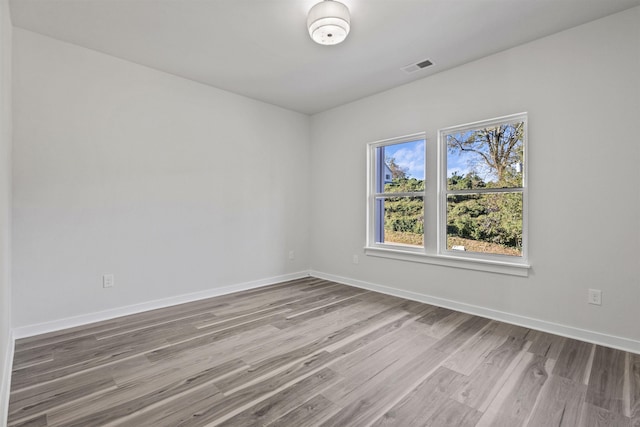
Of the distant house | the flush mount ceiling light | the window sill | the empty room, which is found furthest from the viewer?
the distant house

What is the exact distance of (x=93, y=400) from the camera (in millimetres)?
1821

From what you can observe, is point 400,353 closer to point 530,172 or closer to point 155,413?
point 155,413

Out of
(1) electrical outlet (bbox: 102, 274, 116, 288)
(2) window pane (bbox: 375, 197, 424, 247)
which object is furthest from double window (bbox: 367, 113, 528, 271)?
(1) electrical outlet (bbox: 102, 274, 116, 288)

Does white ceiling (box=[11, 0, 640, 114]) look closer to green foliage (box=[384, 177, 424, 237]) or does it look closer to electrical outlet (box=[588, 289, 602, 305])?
green foliage (box=[384, 177, 424, 237])

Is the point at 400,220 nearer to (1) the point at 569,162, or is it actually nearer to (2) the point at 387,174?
(2) the point at 387,174

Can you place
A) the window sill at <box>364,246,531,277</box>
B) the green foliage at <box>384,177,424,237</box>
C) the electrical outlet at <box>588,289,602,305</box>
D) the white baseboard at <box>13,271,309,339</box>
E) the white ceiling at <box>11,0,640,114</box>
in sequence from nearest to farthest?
the white ceiling at <box>11,0,640,114</box> → the electrical outlet at <box>588,289,602,305</box> → the white baseboard at <box>13,271,309,339</box> → the window sill at <box>364,246,531,277</box> → the green foliage at <box>384,177,424,237</box>

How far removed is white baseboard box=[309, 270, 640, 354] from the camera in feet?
8.07

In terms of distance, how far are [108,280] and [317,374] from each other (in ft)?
7.78

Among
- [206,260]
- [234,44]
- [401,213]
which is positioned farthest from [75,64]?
[401,213]

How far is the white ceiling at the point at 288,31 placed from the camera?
7.81 ft

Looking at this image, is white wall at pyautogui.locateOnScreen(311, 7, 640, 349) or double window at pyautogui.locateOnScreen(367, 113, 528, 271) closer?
white wall at pyautogui.locateOnScreen(311, 7, 640, 349)


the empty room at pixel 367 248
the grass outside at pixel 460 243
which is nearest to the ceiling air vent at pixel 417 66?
the empty room at pixel 367 248

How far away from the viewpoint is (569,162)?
106 inches

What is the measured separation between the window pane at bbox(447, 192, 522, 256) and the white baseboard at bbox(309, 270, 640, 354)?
1.98 feet
